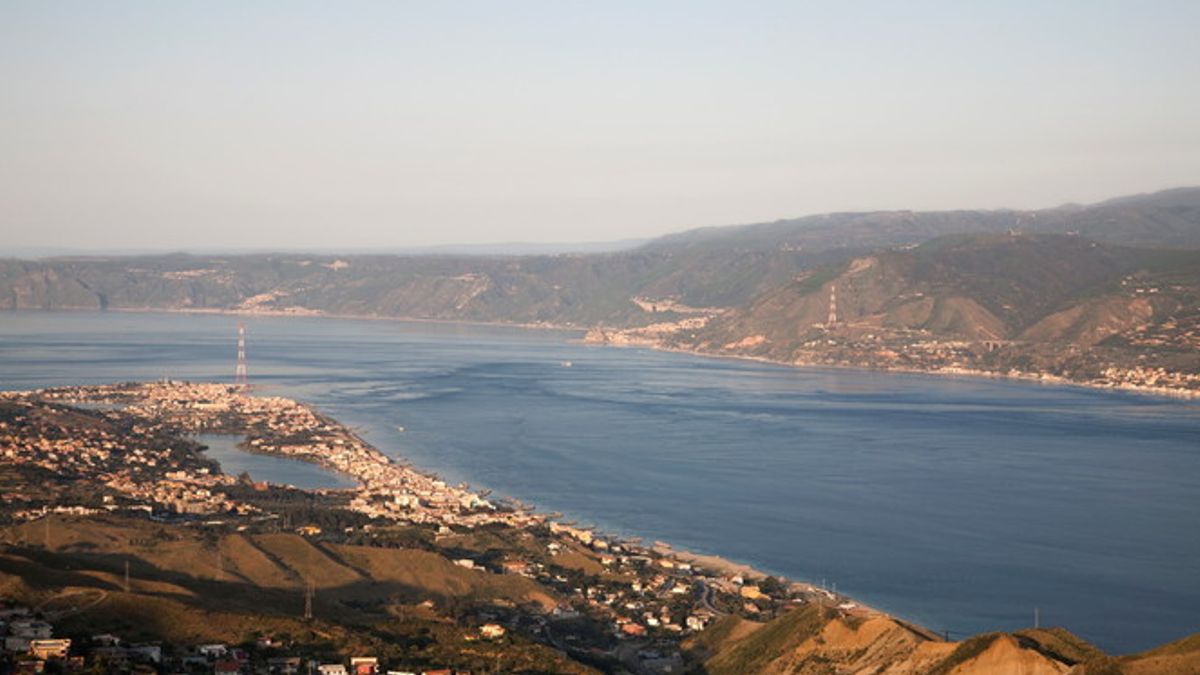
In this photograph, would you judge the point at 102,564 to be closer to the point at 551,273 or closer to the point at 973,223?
the point at 551,273

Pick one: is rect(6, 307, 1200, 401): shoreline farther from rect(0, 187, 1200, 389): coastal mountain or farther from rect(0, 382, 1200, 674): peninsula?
rect(0, 382, 1200, 674): peninsula

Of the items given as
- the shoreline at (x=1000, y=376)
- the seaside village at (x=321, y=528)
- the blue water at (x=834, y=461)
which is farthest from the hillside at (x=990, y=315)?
the seaside village at (x=321, y=528)

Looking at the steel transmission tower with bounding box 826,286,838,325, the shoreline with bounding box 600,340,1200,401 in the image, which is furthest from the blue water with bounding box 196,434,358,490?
the steel transmission tower with bounding box 826,286,838,325

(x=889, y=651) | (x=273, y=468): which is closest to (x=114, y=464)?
(x=273, y=468)

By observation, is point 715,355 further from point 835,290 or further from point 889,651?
point 889,651

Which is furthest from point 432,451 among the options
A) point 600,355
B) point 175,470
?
point 600,355

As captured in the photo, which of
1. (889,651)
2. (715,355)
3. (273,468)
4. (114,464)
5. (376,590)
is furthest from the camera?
(715,355)

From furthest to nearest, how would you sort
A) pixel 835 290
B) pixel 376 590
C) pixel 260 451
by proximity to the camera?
pixel 835 290, pixel 260 451, pixel 376 590
